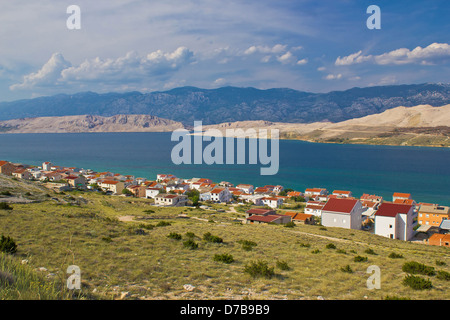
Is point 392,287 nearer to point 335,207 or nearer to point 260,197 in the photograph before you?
point 335,207

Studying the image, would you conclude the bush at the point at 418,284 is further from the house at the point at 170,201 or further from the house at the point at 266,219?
the house at the point at 170,201

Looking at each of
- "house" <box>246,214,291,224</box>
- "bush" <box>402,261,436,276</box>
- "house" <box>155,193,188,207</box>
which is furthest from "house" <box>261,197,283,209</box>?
"bush" <box>402,261,436,276</box>

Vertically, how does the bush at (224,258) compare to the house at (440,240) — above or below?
above

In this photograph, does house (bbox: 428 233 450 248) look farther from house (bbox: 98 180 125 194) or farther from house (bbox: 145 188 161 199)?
house (bbox: 98 180 125 194)

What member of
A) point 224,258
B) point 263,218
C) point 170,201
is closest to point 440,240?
point 263,218

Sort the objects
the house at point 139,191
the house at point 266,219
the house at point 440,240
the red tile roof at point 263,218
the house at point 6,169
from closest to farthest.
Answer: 1. the house at point 440,240
2. the house at point 266,219
3. the red tile roof at point 263,218
4. the house at point 6,169
5. the house at point 139,191

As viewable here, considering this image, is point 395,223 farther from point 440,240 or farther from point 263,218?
point 263,218

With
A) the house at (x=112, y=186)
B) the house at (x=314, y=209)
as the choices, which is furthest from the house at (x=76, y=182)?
the house at (x=314, y=209)
